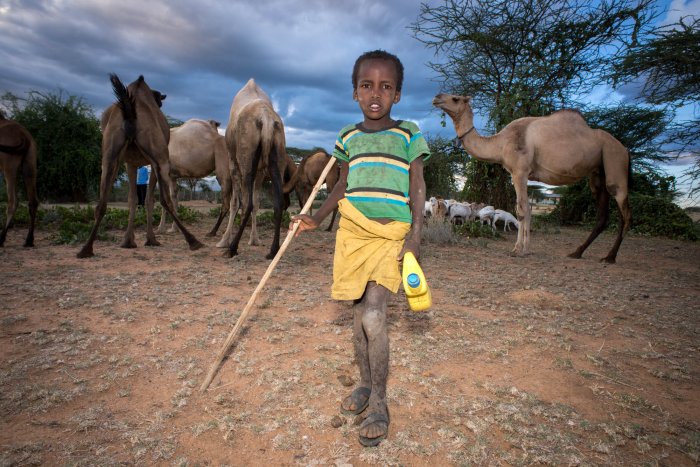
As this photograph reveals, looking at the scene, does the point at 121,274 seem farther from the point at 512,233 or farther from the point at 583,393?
the point at 512,233

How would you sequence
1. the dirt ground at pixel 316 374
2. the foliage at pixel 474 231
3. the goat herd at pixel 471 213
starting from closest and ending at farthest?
1. the dirt ground at pixel 316 374
2. the foliage at pixel 474 231
3. the goat herd at pixel 471 213

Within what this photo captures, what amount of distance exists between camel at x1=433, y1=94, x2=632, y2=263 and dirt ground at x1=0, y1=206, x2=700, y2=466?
→ 279cm

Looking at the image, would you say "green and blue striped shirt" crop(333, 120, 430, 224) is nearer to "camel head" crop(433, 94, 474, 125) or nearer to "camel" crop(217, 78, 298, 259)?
"camel" crop(217, 78, 298, 259)

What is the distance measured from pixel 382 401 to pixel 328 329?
1317mm

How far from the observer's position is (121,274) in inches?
176

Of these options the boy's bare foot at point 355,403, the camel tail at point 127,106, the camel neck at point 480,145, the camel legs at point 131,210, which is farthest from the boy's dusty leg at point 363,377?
the camel neck at point 480,145

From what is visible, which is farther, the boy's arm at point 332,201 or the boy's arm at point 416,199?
the boy's arm at point 332,201

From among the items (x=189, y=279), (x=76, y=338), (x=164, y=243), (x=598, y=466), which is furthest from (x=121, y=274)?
(x=598, y=466)

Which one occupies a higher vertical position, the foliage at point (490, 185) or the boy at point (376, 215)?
the foliage at point (490, 185)

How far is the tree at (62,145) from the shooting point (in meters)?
17.3

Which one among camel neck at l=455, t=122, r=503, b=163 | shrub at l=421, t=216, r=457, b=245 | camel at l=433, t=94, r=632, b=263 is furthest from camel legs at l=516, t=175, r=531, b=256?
shrub at l=421, t=216, r=457, b=245

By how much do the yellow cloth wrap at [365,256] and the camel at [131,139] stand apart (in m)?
4.53

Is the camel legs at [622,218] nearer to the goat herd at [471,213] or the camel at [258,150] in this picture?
the goat herd at [471,213]

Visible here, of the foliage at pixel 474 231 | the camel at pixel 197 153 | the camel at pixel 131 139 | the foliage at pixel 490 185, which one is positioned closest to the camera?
the camel at pixel 131 139
